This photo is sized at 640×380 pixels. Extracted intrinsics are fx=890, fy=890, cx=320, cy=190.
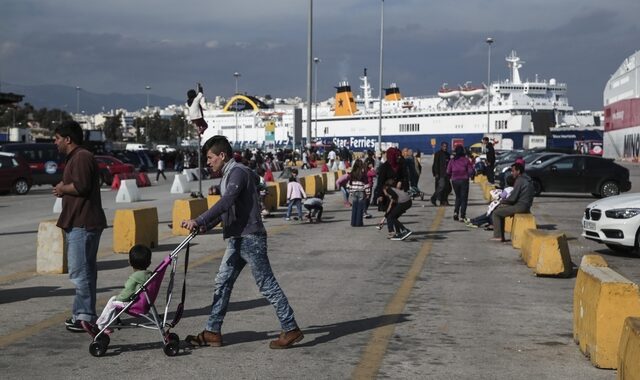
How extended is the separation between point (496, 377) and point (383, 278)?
5015mm

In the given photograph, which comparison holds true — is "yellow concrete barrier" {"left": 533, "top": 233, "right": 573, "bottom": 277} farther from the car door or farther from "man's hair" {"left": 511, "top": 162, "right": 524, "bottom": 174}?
the car door

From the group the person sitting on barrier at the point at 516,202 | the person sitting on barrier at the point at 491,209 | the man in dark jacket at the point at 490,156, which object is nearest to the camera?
the person sitting on barrier at the point at 516,202

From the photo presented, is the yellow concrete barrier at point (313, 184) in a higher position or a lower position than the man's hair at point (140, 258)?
lower

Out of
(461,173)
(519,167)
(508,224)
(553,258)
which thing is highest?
(519,167)

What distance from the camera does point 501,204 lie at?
54.0 feet

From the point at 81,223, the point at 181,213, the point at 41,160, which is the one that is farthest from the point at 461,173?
the point at 41,160

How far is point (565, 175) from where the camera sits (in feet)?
96.6

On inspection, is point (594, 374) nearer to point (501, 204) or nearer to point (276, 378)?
point (276, 378)

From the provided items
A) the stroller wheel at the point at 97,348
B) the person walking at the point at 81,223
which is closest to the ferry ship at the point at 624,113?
the person walking at the point at 81,223

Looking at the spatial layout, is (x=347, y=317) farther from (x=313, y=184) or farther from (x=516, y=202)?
(x=313, y=184)

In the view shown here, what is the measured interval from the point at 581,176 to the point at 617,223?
52.5 ft

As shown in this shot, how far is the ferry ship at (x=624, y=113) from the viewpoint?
7406 centimetres

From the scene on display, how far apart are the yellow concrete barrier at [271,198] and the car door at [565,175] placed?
10.6 meters

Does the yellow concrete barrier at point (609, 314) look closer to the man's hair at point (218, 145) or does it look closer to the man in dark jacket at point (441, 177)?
the man's hair at point (218, 145)
